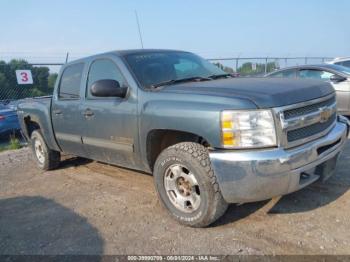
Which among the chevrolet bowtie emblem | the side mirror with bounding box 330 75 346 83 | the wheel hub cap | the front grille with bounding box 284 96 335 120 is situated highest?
the front grille with bounding box 284 96 335 120

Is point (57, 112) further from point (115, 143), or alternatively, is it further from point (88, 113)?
point (115, 143)

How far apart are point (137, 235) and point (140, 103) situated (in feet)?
4.47

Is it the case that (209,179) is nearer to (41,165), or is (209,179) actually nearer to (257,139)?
(257,139)

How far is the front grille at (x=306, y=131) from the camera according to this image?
3.08 m

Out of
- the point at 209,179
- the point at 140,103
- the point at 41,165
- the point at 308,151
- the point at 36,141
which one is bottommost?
the point at 41,165

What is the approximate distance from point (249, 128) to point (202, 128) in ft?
1.39

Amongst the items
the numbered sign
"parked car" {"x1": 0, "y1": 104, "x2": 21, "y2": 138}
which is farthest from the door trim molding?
the numbered sign

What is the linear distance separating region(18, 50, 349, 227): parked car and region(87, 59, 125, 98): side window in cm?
1

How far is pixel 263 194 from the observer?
121 inches

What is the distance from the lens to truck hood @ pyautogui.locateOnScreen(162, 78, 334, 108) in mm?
3026

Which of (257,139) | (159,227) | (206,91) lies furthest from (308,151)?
(159,227)

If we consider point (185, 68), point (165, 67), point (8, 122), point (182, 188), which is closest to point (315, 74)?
point (185, 68)

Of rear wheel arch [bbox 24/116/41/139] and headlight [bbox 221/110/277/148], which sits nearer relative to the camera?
headlight [bbox 221/110/277/148]

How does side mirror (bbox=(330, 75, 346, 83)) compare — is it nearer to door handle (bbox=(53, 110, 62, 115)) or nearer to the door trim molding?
the door trim molding
